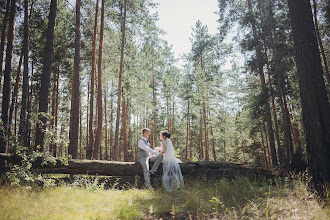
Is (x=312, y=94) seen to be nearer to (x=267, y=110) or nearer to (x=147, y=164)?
(x=147, y=164)

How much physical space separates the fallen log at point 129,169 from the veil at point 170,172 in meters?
0.55

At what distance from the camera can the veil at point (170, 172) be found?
7.05 metres

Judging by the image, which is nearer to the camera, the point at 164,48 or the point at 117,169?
the point at 117,169

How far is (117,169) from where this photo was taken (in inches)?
301

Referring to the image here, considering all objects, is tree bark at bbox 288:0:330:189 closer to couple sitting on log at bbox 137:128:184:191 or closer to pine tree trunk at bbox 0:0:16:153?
couple sitting on log at bbox 137:128:184:191

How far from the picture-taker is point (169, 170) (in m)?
7.57

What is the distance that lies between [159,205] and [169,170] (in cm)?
287

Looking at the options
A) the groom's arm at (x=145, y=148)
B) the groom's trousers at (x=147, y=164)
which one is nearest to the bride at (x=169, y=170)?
the groom's trousers at (x=147, y=164)

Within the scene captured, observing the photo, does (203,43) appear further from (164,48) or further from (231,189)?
(231,189)

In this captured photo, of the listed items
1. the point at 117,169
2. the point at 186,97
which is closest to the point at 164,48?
the point at 186,97

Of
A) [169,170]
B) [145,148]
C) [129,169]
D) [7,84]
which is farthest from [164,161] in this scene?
[7,84]

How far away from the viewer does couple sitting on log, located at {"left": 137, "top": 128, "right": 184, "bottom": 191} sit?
732cm

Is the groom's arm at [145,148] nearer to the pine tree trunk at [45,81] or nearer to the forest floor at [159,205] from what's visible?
the forest floor at [159,205]

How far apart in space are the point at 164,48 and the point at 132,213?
1081 inches
